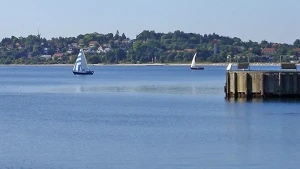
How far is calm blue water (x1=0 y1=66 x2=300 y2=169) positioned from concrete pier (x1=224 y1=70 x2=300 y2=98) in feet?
5.09

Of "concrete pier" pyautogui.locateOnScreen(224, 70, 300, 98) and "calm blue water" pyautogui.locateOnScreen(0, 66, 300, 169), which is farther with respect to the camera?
"concrete pier" pyautogui.locateOnScreen(224, 70, 300, 98)

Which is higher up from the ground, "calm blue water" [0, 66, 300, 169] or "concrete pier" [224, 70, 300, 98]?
"concrete pier" [224, 70, 300, 98]

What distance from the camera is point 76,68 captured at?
172 m

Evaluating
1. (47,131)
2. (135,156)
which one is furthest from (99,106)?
(135,156)

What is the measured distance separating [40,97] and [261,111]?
109 ft

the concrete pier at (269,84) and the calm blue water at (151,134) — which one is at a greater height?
the concrete pier at (269,84)

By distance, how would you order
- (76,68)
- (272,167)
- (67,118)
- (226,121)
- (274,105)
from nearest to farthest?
1. (272,167)
2. (226,121)
3. (67,118)
4. (274,105)
5. (76,68)

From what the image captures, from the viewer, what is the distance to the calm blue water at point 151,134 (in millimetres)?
42875

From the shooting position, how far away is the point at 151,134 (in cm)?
5297

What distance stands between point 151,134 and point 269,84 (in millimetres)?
26052

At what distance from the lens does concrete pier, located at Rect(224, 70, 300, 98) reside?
250 ft

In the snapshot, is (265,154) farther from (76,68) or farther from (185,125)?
(76,68)

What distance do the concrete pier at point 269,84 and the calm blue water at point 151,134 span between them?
5.09 ft

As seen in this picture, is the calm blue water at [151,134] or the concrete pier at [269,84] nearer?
the calm blue water at [151,134]
